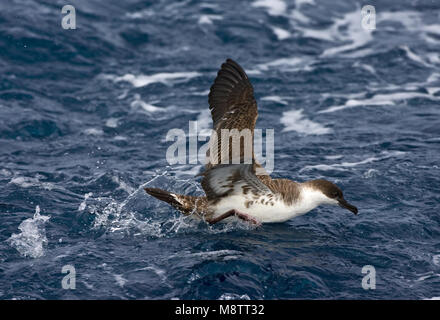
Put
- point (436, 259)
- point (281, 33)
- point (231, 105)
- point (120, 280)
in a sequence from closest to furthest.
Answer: point (120, 280)
point (436, 259)
point (231, 105)
point (281, 33)

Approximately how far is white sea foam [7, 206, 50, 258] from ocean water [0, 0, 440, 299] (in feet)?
0.09

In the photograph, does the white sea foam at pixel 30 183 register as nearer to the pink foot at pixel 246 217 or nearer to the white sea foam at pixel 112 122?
the white sea foam at pixel 112 122

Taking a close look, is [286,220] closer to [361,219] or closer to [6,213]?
[361,219]

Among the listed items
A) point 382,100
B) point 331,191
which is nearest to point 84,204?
point 331,191

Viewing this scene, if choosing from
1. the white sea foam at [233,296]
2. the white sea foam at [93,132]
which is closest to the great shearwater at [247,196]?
the white sea foam at [233,296]

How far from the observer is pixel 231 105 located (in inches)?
357

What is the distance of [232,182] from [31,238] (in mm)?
2561

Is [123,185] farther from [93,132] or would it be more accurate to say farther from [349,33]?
[349,33]

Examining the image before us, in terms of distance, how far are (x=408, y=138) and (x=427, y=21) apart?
6.62 meters

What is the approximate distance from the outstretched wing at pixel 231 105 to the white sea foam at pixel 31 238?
2.30 metres

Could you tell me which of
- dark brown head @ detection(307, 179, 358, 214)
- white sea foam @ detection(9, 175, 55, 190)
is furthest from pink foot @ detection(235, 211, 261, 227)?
white sea foam @ detection(9, 175, 55, 190)

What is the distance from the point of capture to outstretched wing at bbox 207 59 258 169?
28.6 ft

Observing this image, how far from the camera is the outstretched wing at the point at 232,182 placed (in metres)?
7.90

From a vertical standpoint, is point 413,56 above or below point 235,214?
above
